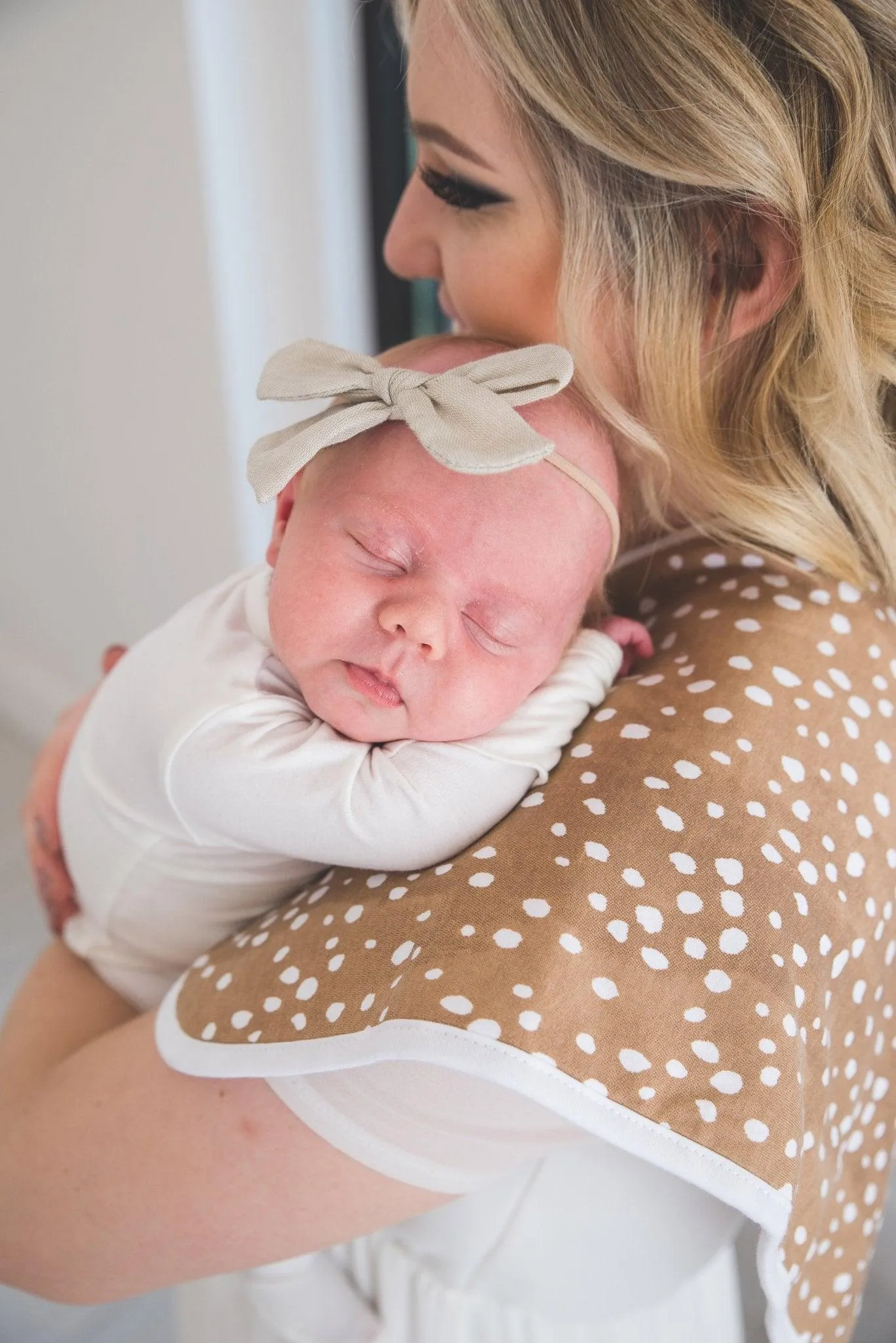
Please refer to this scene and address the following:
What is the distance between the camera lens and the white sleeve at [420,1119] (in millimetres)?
592

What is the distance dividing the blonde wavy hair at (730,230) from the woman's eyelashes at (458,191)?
6cm

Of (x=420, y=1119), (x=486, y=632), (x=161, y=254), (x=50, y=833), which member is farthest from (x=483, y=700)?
(x=161, y=254)

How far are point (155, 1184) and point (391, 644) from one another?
0.39 metres

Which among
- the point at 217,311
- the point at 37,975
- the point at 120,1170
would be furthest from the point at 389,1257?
the point at 217,311

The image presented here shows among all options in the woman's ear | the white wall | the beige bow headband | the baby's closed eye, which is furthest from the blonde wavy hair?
the white wall

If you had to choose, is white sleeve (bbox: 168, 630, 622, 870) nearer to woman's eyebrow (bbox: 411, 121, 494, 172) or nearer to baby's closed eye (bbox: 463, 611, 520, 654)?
baby's closed eye (bbox: 463, 611, 520, 654)

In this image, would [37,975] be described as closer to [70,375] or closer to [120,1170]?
[120,1170]

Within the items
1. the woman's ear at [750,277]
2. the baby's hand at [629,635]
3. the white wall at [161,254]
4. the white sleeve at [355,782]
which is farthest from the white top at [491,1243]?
the white wall at [161,254]

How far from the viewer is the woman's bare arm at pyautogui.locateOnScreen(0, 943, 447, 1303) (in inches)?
25.2

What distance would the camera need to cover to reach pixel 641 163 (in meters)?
0.71

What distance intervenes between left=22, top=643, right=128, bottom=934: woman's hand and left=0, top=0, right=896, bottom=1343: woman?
8 cm

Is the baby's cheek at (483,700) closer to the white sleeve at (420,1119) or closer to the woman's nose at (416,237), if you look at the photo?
the white sleeve at (420,1119)

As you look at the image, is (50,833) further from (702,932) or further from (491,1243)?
(702,932)

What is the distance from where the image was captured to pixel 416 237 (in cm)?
94
